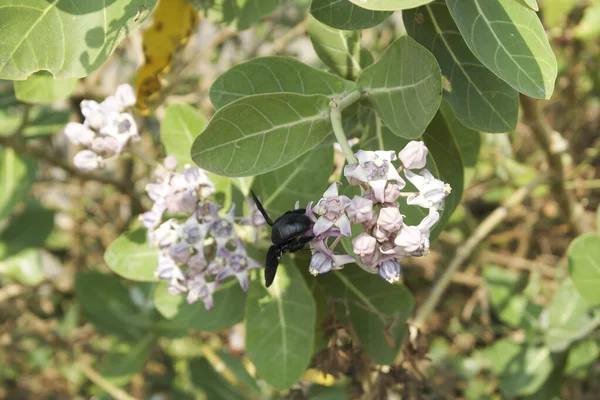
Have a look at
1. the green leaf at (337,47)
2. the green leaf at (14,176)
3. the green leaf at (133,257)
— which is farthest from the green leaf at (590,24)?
the green leaf at (14,176)

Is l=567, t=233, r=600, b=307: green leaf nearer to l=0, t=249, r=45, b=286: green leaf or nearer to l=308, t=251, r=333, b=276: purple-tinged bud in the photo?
l=308, t=251, r=333, b=276: purple-tinged bud

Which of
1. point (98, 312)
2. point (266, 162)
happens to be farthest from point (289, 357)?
point (98, 312)

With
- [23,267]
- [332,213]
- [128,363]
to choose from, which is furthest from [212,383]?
[332,213]

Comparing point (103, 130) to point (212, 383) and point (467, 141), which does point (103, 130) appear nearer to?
point (467, 141)

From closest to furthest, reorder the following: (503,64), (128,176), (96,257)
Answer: (503,64) < (128,176) < (96,257)

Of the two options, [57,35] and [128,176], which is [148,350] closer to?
Answer: [128,176]

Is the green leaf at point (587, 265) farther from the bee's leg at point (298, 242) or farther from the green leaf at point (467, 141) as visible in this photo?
the bee's leg at point (298, 242)
